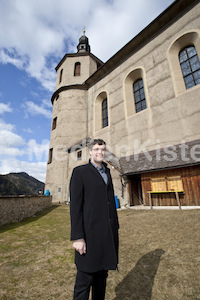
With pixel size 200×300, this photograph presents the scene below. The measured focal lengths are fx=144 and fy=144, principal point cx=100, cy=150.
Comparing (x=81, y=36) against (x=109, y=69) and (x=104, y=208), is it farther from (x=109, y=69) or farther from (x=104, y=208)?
(x=104, y=208)

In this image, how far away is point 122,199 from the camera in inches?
424

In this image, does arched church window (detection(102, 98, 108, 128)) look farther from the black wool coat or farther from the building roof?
the black wool coat

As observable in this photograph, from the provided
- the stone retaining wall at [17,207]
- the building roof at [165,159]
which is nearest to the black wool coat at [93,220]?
the stone retaining wall at [17,207]

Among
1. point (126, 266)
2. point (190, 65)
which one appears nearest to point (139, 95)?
point (190, 65)

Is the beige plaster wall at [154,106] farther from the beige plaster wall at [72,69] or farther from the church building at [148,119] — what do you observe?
the beige plaster wall at [72,69]

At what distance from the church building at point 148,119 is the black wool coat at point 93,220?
791 cm

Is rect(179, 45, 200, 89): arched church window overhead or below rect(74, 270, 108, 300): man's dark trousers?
overhead

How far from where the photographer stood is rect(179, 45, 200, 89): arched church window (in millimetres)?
11060

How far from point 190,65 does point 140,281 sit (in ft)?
47.1

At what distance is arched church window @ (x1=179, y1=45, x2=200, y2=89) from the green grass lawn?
425 inches

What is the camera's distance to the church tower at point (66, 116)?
17094mm

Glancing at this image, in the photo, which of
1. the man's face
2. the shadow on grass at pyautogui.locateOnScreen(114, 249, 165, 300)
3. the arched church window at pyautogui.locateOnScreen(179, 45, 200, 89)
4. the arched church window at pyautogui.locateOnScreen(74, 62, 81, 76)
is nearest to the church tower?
the arched church window at pyautogui.locateOnScreen(74, 62, 81, 76)

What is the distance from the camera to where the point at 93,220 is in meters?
1.70

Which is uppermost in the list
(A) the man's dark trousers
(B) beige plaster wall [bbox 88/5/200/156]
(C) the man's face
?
(B) beige plaster wall [bbox 88/5/200/156]
